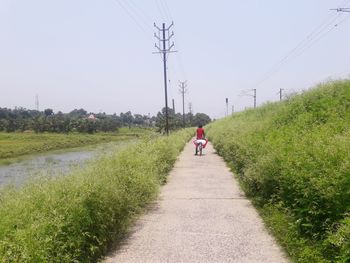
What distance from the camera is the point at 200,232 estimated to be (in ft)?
23.7

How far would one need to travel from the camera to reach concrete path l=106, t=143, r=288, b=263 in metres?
6.04

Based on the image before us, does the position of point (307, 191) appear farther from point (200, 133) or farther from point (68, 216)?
point (200, 133)

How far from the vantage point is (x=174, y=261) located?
229 inches

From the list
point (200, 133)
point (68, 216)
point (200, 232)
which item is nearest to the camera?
point (68, 216)

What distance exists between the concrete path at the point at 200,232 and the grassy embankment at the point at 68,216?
49cm

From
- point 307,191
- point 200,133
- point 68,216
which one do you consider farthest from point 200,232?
point 200,133

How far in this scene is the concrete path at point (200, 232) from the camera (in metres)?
6.04

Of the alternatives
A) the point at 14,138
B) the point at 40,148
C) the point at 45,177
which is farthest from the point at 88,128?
the point at 45,177

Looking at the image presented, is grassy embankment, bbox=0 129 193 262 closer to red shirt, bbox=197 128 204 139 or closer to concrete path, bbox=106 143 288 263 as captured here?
concrete path, bbox=106 143 288 263

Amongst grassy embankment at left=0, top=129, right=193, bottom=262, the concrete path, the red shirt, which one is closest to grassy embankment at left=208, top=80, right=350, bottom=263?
the concrete path

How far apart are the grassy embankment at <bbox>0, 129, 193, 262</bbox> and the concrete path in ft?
1.62

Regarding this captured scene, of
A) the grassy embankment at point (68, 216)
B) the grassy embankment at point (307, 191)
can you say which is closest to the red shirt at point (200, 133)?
the grassy embankment at point (307, 191)

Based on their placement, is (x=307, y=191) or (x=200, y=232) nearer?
(x=307, y=191)

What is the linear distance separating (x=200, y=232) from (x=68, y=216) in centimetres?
300
